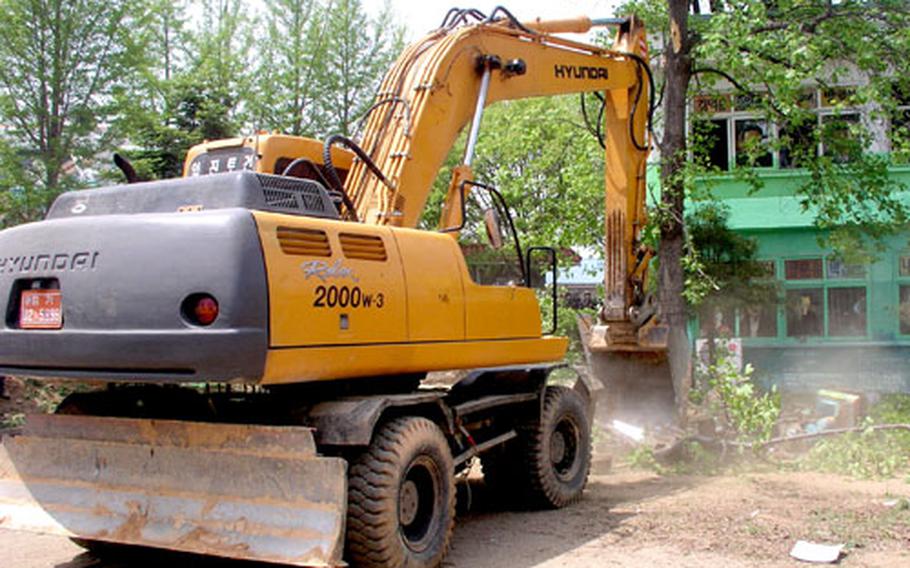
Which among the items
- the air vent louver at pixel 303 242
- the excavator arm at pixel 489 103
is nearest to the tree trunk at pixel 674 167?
the excavator arm at pixel 489 103

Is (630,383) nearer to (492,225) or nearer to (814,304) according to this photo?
(492,225)

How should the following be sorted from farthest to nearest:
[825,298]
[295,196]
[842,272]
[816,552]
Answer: [825,298], [842,272], [816,552], [295,196]

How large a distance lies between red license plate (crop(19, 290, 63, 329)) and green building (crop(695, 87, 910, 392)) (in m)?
15.4

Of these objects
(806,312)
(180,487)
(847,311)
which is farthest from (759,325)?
(180,487)

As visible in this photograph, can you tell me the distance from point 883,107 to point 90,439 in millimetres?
11462

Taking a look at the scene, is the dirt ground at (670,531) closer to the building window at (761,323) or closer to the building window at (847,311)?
the building window at (761,323)

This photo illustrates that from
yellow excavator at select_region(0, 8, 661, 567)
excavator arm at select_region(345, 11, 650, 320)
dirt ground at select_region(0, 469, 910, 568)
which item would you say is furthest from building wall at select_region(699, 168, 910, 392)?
yellow excavator at select_region(0, 8, 661, 567)

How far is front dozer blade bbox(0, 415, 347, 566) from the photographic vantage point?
5527 mm

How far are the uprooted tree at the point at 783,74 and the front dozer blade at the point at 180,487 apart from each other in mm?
8899

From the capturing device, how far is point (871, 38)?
46.3ft

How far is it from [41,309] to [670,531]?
4706mm

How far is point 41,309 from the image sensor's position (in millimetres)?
5801

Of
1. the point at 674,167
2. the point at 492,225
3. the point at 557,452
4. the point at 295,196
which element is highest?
the point at 674,167

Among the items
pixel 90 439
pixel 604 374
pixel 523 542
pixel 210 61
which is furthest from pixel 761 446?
pixel 210 61
